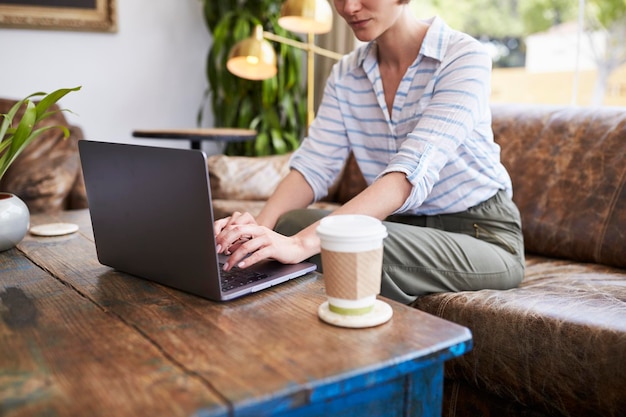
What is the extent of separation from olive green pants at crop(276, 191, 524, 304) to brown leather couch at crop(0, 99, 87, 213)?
128cm

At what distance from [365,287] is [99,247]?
0.52m

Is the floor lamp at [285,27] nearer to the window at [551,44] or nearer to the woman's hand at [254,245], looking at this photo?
the window at [551,44]

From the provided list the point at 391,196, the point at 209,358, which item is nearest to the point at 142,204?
the point at 209,358

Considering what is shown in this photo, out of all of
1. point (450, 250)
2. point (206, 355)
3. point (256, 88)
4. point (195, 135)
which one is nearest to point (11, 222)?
point (206, 355)

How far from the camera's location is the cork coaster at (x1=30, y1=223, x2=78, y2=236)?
4.52 ft

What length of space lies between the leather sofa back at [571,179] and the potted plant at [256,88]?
1.62m

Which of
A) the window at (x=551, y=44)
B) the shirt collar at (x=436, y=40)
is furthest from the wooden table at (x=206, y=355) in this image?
the window at (x=551, y=44)

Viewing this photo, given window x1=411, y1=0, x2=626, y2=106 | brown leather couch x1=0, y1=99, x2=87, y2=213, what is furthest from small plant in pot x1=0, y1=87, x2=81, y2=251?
window x1=411, y1=0, x2=626, y2=106

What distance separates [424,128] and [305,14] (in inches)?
45.7

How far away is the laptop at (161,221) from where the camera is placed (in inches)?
31.9

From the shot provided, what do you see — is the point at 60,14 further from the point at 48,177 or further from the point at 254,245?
the point at 254,245

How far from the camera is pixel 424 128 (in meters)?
1.22

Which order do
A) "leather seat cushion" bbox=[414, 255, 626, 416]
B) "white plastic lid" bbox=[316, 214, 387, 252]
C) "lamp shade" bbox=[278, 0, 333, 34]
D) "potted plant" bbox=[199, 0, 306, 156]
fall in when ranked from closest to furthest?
1. "white plastic lid" bbox=[316, 214, 387, 252]
2. "leather seat cushion" bbox=[414, 255, 626, 416]
3. "lamp shade" bbox=[278, 0, 333, 34]
4. "potted plant" bbox=[199, 0, 306, 156]

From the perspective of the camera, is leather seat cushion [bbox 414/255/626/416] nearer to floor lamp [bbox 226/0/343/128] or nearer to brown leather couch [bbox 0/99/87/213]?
floor lamp [bbox 226/0/343/128]
